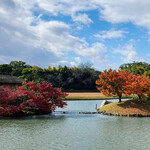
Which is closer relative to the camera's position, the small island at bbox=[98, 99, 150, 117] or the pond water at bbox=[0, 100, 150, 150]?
the pond water at bbox=[0, 100, 150, 150]

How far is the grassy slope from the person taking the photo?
29.7 metres

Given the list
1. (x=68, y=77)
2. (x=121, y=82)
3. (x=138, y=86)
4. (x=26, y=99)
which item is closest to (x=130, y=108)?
(x=138, y=86)

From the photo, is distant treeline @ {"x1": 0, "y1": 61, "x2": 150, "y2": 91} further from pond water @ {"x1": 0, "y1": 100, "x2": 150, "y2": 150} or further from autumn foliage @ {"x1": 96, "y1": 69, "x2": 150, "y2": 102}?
pond water @ {"x1": 0, "y1": 100, "x2": 150, "y2": 150}

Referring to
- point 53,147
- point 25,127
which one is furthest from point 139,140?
point 25,127

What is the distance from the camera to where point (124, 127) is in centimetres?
2111

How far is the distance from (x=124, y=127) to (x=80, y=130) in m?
4.36

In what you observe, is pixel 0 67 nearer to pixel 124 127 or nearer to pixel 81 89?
pixel 81 89

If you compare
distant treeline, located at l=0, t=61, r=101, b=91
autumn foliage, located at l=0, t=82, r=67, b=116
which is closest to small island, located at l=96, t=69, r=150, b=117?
autumn foliage, located at l=0, t=82, r=67, b=116

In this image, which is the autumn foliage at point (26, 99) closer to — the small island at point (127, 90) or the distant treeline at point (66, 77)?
the small island at point (127, 90)

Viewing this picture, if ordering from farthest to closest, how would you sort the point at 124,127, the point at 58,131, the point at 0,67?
the point at 0,67 < the point at 124,127 < the point at 58,131

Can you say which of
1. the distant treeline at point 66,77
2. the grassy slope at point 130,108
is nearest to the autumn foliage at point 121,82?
the grassy slope at point 130,108

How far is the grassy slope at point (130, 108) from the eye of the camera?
2967 centimetres

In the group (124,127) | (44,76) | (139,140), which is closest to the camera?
(139,140)

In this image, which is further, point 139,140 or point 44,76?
point 44,76
